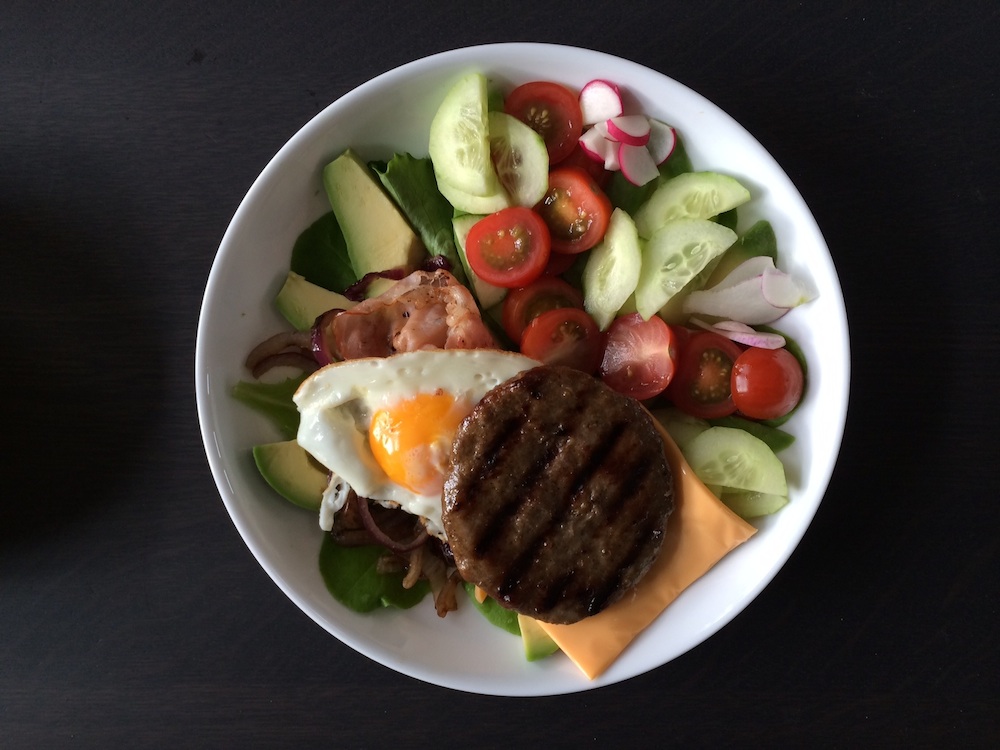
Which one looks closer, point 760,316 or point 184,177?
point 760,316

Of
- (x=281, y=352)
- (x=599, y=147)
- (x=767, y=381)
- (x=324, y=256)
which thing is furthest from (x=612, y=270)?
(x=281, y=352)

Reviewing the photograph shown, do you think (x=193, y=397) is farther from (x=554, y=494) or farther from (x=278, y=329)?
(x=554, y=494)

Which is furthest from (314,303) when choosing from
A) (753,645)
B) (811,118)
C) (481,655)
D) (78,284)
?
(753,645)

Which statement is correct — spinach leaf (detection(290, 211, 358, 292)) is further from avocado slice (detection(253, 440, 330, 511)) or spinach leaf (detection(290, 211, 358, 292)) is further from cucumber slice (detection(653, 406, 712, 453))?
cucumber slice (detection(653, 406, 712, 453))

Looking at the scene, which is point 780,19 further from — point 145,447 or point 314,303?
point 145,447

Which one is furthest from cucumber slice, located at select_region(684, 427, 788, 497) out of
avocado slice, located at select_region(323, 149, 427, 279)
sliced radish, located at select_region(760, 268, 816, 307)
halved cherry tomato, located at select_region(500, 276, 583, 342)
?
avocado slice, located at select_region(323, 149, 427, 279)

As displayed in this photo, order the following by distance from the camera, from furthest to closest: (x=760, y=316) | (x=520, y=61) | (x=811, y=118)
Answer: (x=811, y=118), (x=760, y=316), (x=520, y=61)
